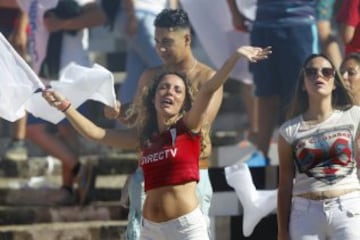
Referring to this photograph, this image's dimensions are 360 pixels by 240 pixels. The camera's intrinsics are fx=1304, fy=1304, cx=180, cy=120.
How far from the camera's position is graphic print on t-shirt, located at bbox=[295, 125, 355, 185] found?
6352 mm

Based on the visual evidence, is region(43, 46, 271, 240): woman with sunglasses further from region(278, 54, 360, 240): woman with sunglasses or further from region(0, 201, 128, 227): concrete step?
region(0, 201, 128, 227): concrete step

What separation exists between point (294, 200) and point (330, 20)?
2.88 m

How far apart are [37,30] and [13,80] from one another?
2182 mm

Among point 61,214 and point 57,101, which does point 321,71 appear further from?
point 61,214

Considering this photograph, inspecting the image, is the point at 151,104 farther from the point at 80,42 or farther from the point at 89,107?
the point at 89,107

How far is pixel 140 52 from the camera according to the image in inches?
347

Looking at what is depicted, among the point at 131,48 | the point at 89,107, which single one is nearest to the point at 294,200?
the point at 131,48

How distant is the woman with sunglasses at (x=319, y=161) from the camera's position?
6.26 metres

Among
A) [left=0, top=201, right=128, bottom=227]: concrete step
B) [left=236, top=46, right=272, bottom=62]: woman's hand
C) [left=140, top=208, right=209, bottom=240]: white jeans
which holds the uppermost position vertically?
[left=236, top=46, right=272, bottom=62]: woman's hand

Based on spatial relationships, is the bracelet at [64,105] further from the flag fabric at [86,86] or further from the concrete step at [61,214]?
the concrete step at [61,214]

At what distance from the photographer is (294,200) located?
6.42 m

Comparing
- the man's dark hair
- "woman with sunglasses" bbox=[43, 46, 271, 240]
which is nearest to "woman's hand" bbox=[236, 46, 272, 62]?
"woman with sunglasses" bbox=[43, 46, 271, 240]

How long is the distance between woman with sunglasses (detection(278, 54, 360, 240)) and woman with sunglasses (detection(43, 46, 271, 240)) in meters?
0.41

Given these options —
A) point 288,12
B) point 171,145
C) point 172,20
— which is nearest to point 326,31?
point 288,12
